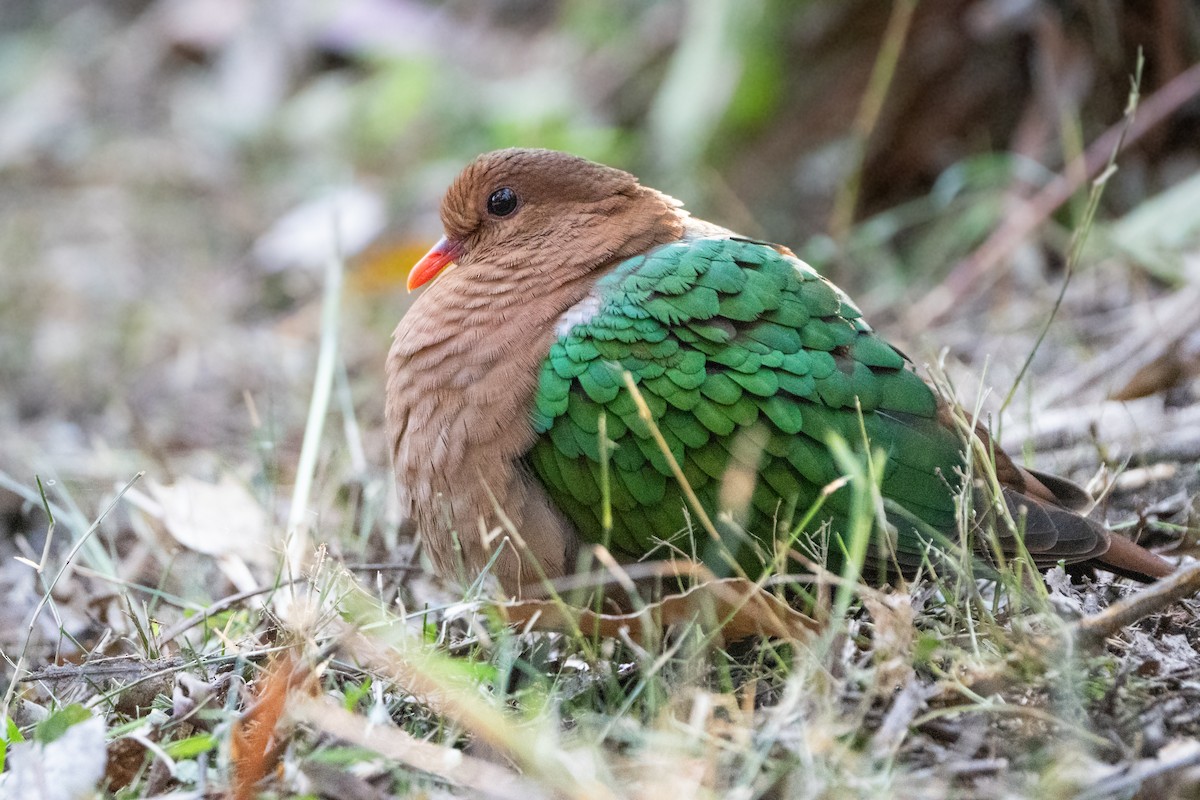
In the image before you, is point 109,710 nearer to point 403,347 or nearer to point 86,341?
point 403,347

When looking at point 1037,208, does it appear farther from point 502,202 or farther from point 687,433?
point 687,433

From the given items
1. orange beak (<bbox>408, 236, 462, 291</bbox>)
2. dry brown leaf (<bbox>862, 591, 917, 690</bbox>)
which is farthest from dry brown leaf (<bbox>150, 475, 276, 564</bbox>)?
dry brown leaf (<bbox>862, 591, 917, 690</bbox>)

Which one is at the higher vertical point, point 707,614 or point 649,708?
point 707,614

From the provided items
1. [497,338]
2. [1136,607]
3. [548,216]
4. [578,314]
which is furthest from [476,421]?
[1136,607]

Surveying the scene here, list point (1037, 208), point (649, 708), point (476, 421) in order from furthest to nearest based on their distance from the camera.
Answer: point (1037, 208) → point (476, 421) → point (649, 708)

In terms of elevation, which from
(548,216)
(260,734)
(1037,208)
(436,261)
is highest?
(1037,208)

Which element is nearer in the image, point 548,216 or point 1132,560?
point 1132,560

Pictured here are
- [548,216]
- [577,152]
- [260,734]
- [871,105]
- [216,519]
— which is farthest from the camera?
[577,152]
